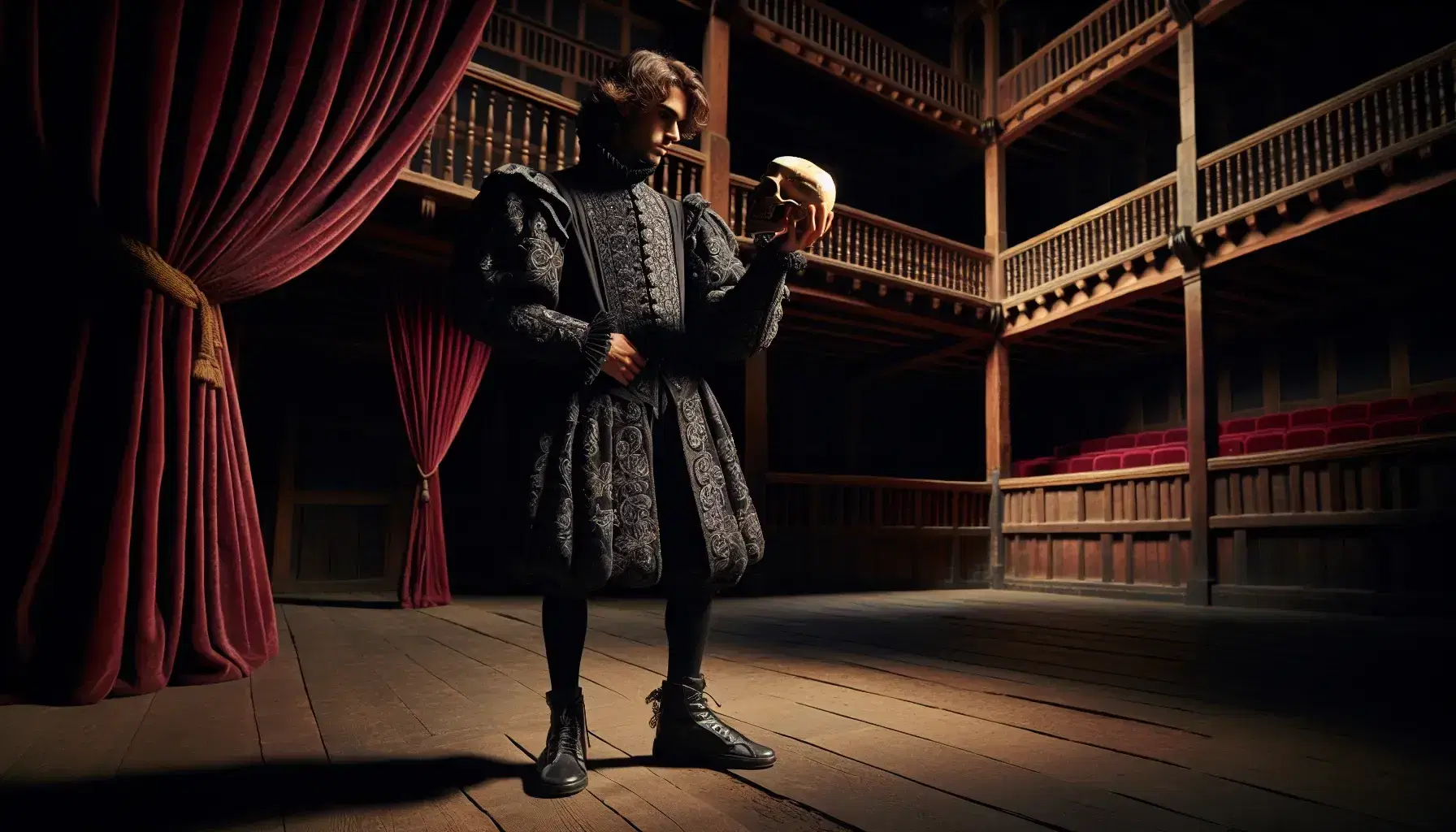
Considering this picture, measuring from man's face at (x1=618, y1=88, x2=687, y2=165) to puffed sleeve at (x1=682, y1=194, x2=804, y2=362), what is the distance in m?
0.12

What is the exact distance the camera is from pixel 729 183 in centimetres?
698

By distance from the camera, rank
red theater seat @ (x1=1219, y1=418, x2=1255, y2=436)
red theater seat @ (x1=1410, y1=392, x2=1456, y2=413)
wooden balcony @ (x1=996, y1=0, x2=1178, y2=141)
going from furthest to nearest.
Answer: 1. red theater seat @ (x1=1219, y1=418, x2=1255, y2=436)
2. wooden balcony @ (x1=996, y1=0, x2=1178, y2=141)
3. red theater seat @ (x1=1410, y1=392, x2=1456, y2=413)

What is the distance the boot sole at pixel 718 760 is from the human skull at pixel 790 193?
1029 mm

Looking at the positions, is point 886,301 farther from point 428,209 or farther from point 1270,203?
point 428,209

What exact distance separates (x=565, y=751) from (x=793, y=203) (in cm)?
110

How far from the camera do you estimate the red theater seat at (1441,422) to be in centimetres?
523

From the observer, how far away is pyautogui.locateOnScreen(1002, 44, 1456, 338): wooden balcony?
5426mm

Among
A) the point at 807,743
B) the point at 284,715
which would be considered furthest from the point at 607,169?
the point at 284,715

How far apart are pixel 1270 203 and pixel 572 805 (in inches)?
274

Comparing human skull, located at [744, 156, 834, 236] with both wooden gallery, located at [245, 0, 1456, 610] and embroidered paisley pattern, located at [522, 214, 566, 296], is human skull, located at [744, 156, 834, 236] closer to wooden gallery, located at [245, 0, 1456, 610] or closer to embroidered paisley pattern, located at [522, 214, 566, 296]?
embroidered paisley pattern, located at [522, 214, 566, 296]

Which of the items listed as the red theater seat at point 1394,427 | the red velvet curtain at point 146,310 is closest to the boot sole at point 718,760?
the red velvet curtain at point 146,310

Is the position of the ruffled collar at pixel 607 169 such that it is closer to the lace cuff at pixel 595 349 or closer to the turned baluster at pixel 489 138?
the lace cuff at pixel 595 349

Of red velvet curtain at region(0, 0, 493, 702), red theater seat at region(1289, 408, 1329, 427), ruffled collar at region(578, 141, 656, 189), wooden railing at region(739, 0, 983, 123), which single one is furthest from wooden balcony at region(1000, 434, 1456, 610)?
red velvet curtain at region(0, 0, 493, 702)

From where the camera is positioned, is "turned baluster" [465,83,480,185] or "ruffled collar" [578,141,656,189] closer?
"ruffled collar" [578,141,656,189]
